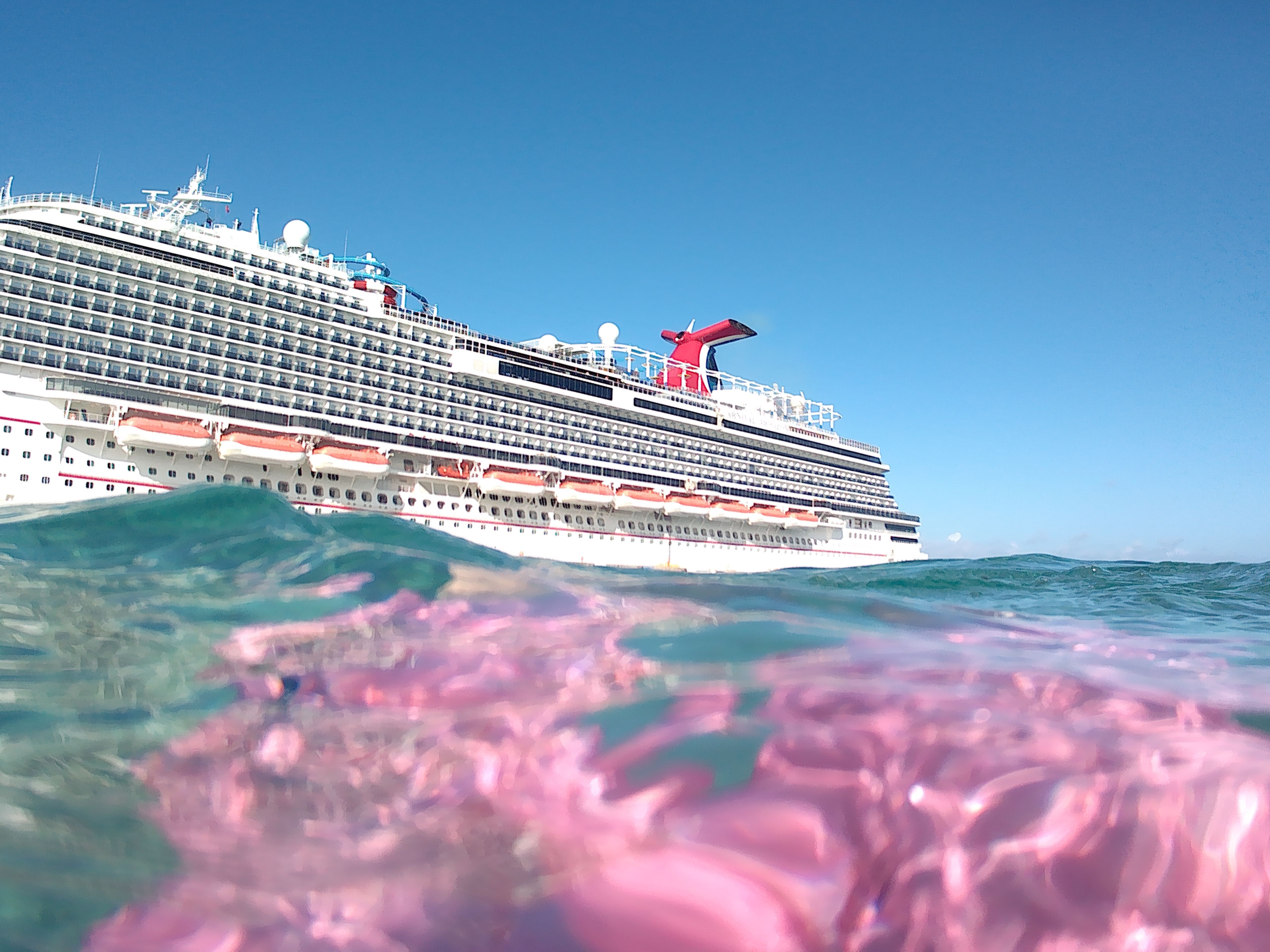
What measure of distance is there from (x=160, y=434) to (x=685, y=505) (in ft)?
105

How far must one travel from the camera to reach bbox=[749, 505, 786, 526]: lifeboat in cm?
5628

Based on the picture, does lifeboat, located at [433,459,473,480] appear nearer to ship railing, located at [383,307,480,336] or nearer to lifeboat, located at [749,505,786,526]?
ship railing, located at [383,307,480,336]

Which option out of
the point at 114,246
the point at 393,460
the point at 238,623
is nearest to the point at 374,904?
the point at 238,623

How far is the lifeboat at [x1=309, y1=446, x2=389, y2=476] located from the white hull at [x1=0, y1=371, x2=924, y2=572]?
0.71 m

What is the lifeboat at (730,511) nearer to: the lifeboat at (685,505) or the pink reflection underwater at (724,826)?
the lifeboat at (685,505)

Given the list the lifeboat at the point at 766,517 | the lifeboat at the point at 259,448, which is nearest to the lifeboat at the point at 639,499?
the lifeboat at the point at 766,517

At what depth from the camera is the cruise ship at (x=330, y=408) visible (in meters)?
32.3

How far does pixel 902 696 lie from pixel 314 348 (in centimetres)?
4291

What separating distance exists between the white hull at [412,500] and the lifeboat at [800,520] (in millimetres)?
871

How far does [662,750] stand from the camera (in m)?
2.50

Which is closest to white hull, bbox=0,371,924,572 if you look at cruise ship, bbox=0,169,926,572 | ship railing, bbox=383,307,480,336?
cruise ship, bbox=0,169,926,572

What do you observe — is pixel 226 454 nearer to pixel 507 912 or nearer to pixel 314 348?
pixel 314 348

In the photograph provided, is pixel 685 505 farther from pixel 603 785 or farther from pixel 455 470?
pixel 603 785

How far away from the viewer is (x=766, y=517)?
56.9m
